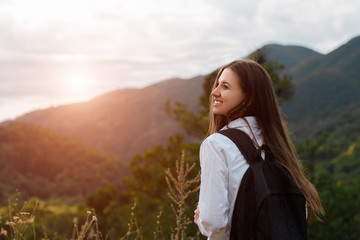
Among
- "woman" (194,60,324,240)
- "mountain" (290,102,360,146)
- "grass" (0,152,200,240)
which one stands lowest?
"mountain" (290,102,360,146)

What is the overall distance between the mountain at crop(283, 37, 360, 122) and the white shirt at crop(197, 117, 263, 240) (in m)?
70.6

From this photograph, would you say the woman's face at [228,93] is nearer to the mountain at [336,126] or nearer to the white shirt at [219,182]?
the white shirt at [219,182]

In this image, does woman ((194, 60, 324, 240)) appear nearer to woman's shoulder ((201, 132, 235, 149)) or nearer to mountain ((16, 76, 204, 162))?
woman's shoulder ((201, 132, 235, 149))

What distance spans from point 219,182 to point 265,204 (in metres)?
0.17

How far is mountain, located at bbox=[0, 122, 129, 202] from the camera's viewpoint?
165ft

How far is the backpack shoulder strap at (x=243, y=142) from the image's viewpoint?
1.32 m

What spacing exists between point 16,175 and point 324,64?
84479 mm

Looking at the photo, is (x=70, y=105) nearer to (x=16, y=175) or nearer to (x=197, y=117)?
(x=16, y=175)

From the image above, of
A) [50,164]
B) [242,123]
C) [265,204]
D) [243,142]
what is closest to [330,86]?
[50,164]

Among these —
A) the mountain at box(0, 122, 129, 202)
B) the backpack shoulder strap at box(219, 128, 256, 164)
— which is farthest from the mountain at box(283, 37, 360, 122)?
the backpack shoulder strap at box(219, 128, 256, 164)

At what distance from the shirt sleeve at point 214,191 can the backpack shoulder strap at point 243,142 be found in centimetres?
7

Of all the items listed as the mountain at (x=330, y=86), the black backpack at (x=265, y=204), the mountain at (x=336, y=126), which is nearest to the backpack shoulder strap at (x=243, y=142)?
the black backpack at (x=265, y=204)

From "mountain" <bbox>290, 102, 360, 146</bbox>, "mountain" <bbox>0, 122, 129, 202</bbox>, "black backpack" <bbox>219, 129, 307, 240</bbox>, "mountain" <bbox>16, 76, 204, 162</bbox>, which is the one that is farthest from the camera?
"mountain" <bbox>16, 76, 204, 162</bbox>

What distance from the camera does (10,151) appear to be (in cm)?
5284
